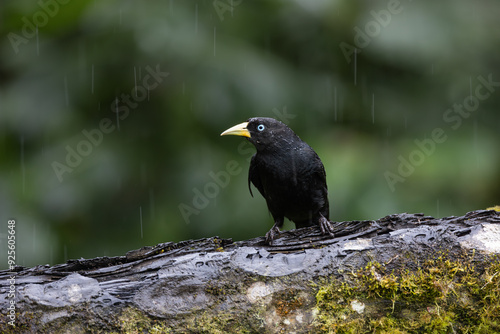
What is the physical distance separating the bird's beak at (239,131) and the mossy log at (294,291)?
165cm

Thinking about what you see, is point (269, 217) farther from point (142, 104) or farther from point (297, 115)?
point (142, 104)

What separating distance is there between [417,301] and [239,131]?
80.7 inches

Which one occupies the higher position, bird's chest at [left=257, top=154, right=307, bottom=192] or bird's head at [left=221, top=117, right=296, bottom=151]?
bird's head at [left=221, top=117, right=296, bottom=151]

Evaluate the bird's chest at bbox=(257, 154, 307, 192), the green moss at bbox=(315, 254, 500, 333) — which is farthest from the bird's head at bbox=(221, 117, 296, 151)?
the green moss at bbox=(315, 254, 500, 333)

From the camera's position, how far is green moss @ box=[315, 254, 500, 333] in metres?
2.04

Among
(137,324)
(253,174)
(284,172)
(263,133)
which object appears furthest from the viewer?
(253,174)

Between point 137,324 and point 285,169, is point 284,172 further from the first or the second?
point 137,324

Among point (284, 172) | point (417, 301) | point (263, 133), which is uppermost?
point (263, 133)

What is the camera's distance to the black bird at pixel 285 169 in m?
3.82

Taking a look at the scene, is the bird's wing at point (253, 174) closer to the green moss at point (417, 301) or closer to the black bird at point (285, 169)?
the black bird at point (285, 169)

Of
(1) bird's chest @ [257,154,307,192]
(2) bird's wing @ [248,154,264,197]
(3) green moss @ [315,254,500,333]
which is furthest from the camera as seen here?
(2) bird's wing @ [248,154,264,197]

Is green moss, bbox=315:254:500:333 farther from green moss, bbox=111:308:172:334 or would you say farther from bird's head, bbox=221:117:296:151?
bird's head, bbox=221:117:296:151

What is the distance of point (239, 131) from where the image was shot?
152 inches

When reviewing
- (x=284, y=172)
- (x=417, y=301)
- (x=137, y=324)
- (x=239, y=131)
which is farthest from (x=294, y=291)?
(x=239, y=131)
